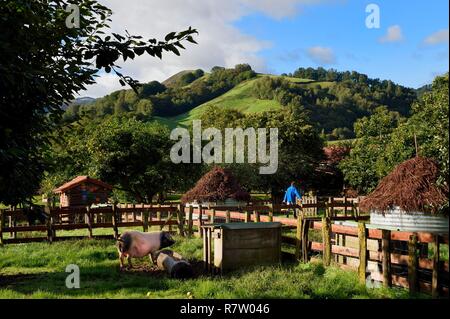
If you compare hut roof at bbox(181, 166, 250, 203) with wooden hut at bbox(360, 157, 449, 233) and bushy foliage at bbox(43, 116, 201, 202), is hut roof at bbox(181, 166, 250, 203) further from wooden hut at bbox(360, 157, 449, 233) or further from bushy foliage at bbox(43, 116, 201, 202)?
bushy foliage at bbox(43, 116, 201, 202)

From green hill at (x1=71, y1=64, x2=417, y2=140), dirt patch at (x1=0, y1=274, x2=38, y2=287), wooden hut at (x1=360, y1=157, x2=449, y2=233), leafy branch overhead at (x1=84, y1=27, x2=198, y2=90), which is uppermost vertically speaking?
green hill at (x1=71, y1=64, x2=417, y2=140)

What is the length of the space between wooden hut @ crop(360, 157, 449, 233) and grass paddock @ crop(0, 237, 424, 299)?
1.79 meters

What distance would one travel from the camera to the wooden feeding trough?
11.4 metres

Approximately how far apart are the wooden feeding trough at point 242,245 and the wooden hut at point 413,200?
245cm

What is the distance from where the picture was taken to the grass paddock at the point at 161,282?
348 inches

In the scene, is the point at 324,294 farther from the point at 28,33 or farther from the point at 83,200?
the point at 83,200

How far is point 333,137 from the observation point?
10431 centimetres

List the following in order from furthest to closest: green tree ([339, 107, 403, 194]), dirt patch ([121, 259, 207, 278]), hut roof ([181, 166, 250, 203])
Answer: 1. green tree ([339, 107, 403, 194])
2. hut roof ([181, 166, 250, 203])
3. dirt patch ([121, 259, 207, 278])

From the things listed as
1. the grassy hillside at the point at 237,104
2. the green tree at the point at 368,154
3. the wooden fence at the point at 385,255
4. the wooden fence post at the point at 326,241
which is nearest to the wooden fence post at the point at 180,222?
the wooden fence at the point at 385,255

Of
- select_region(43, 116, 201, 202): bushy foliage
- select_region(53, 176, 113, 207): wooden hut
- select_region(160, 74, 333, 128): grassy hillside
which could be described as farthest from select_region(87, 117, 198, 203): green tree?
select_region(160, 74, 333, 128): grassy hillside

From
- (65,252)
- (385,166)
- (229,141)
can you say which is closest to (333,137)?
(229,141)

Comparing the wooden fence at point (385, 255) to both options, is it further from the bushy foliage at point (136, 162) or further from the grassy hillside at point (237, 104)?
the grassy hillside at point (237, 104)

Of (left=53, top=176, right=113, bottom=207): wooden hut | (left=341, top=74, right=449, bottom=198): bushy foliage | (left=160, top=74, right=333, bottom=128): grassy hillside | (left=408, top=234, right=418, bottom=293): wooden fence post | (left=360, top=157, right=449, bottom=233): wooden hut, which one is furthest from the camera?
(left=160, top=74, right=333, bottom=128): grassy hillside
